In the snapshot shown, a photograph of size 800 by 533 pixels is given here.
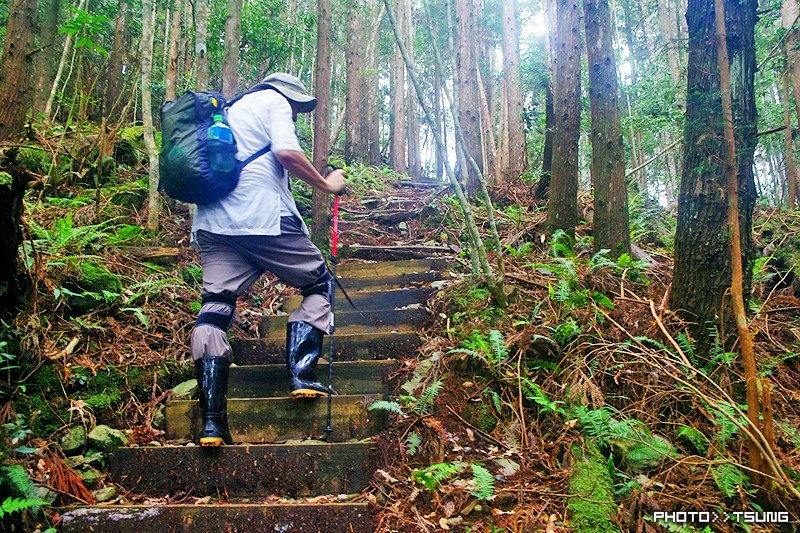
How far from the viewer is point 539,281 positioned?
4758 millimetres

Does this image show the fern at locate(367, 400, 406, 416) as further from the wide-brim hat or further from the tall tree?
the tall tree

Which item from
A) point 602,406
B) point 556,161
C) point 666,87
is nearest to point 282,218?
point 602,406

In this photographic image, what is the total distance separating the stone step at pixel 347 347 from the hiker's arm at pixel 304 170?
1.50m

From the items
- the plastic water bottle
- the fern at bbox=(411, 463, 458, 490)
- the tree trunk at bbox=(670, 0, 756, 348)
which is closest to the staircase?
the fern at bbox=(411, 463, 458, 490)

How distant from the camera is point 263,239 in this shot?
11.5 feet

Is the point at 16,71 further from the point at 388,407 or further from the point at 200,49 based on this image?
the point at 388,407

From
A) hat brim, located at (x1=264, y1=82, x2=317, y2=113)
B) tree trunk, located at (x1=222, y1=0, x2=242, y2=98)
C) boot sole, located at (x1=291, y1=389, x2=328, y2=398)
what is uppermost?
tree trunk, located at (x1=222, y1=0, x2=242, y2=98)

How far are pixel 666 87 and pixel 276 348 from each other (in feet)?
47.3

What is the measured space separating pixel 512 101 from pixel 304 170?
12.2 meters

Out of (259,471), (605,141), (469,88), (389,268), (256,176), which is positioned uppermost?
(469,88)

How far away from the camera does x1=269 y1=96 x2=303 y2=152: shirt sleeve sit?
3490mm

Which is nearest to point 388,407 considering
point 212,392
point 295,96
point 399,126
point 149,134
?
point 212,392

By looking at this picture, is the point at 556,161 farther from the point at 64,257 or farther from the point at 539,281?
the point at 64,257

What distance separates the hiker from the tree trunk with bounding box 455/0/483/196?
22.6 ft
